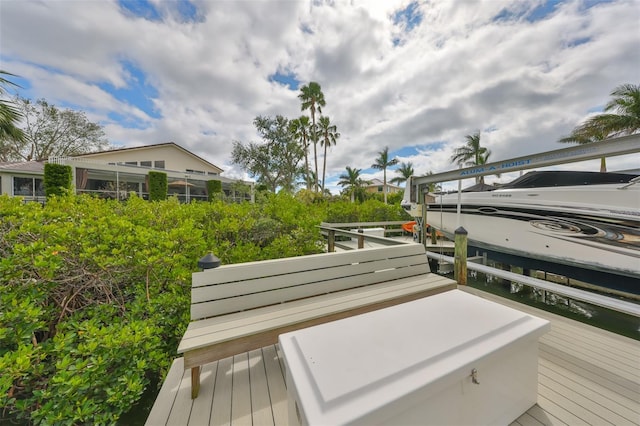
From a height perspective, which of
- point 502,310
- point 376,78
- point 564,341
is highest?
point 376,78

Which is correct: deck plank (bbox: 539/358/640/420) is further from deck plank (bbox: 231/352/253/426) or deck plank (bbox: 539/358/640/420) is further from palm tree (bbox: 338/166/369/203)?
palm tree (bbox: 338/166/369/203)

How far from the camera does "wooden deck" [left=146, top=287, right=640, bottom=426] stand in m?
1.55

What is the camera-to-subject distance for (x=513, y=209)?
4543mm

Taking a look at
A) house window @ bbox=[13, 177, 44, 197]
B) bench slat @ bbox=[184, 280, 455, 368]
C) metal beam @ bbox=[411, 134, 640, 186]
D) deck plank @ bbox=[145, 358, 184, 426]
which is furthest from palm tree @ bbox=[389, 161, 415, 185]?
house window @ bbox=[13, 177, 44, 197]

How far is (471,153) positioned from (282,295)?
25814mm

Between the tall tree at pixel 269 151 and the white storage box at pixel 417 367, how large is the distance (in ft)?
74.2

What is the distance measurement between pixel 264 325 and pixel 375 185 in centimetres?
4692

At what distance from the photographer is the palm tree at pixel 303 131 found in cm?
2309

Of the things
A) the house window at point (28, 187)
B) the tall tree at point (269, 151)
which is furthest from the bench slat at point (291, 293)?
the tall tree at point (269, 151)

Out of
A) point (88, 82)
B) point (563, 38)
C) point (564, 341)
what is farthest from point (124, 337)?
point (88, 82)

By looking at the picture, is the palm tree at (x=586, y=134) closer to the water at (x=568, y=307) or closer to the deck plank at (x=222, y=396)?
the water at (x=568, y=307)

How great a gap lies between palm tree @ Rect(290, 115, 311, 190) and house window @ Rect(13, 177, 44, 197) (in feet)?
60.0

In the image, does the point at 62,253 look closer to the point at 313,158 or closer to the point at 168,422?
the point at 168,422

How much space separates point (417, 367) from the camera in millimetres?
1134
